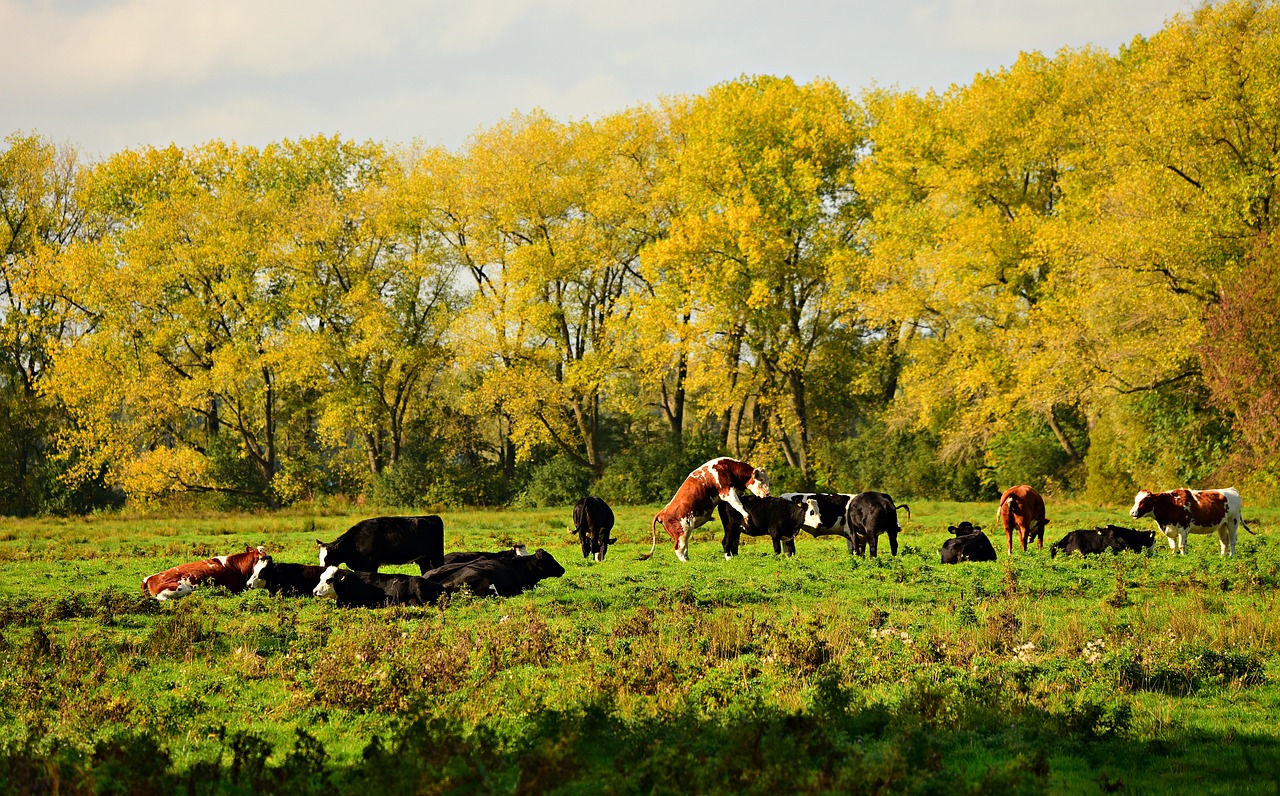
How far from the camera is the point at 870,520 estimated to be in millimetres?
23328

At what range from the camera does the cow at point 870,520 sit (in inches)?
915

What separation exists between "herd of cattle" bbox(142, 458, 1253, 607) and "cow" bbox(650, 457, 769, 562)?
22 mm

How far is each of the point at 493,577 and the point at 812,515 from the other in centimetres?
894

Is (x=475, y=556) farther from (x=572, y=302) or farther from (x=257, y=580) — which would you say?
(x=572, y=302)

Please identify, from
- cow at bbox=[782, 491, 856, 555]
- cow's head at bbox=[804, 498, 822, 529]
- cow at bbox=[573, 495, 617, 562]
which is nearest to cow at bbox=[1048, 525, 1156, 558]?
cow at bbox=[782, 491, 856, 555]

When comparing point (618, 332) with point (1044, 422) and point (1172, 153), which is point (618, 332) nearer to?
point (1044, 422)

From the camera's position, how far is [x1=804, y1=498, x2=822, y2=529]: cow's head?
79.9 feet

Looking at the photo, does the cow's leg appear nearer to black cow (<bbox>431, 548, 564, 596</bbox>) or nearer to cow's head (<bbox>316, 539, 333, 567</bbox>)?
black cow (<bbox>431, 548, 564, 596</bbox>)

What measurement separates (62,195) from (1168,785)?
67041mm

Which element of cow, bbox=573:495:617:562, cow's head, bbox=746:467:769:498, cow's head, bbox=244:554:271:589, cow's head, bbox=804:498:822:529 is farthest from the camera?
cow, bbox=573:495:617:562

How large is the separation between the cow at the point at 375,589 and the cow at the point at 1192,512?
47.3 ft

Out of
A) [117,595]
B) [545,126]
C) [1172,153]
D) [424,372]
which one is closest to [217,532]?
[117,595]

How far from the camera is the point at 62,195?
6291 cm

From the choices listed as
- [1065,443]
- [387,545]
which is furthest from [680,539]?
[1065,443]
